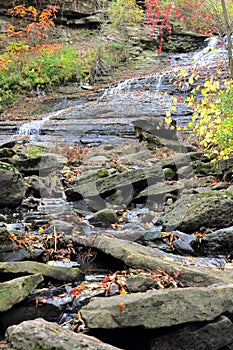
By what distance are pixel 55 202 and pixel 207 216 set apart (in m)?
2.75

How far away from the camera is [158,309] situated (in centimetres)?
236

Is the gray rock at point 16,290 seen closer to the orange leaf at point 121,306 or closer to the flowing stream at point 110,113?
the orange leaf at point 121,306

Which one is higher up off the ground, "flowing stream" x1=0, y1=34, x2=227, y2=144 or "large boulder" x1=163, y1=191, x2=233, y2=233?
"large boulder" x1=163, y1=191, x2=233, y2=233

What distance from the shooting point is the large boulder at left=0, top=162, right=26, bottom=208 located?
5750 millimetres

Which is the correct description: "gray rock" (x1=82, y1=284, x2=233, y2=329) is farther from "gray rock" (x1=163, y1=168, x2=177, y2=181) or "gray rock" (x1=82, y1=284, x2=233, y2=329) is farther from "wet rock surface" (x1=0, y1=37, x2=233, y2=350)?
"gray rock" (x1=163, y1=168, x2=177, y2=181)

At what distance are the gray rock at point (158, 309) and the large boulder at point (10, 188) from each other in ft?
12.0

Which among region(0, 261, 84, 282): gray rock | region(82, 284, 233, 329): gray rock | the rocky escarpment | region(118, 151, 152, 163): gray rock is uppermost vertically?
the rocky escarpment

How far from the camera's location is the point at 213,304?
2.46 m

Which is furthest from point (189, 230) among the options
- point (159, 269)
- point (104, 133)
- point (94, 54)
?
point (94, 54)

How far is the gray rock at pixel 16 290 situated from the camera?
2721 millimetres

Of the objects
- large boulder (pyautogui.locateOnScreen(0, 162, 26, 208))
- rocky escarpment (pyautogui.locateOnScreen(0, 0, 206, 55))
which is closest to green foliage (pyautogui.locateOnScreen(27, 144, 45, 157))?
large boulder (pyautogui.locateOnScreen(0, 162, 26, 208))

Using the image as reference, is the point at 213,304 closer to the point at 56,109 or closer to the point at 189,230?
the point at 189,230

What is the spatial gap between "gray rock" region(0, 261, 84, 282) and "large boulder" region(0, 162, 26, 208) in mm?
2690

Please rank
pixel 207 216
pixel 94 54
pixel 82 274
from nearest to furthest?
pixel 82 274 → pixel 207 216 → pixel 94 54
